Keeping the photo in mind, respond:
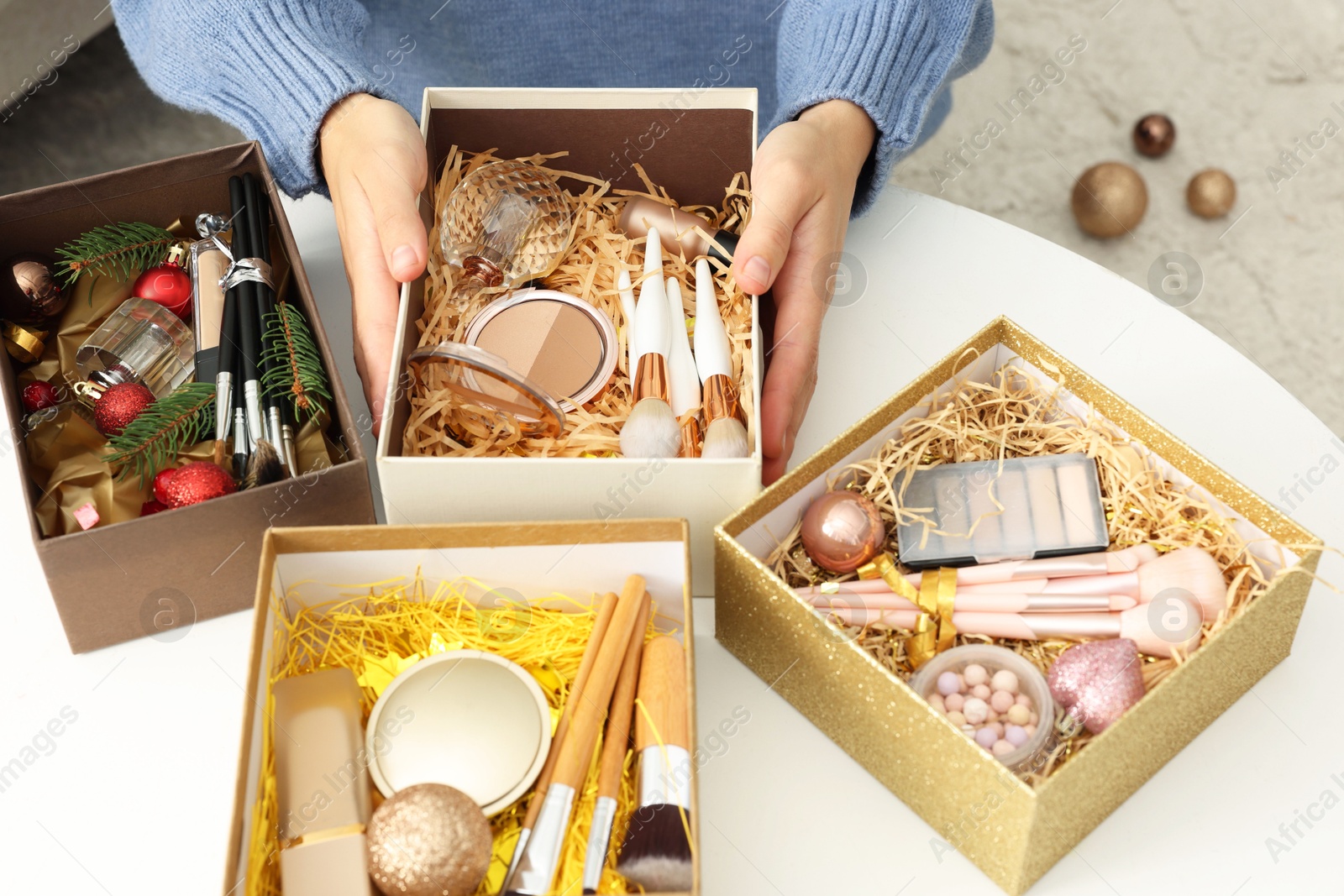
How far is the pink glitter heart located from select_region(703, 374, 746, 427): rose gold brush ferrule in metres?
0.25

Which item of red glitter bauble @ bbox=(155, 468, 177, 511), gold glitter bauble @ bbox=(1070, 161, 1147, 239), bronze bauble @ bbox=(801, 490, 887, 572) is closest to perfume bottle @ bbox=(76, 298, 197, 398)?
red glitter bauble @ bbox=(155, 468, 177, 511)

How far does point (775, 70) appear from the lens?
109cm

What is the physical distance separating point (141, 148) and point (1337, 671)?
1802 mm

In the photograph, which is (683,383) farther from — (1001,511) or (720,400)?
(1001,511)

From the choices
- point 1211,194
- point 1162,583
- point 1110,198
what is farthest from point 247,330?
point 1211,194

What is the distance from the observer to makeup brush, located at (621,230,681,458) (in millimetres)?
707

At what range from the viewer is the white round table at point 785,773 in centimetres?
63

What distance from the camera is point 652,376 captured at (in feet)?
2.50

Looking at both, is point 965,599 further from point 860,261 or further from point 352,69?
point 352,69

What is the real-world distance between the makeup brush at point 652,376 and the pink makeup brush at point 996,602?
0.13 m

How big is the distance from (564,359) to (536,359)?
20 millimetres

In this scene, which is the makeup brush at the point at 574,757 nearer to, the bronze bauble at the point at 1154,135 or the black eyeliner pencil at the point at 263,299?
the black eyeliner pencil at the point at 263,299

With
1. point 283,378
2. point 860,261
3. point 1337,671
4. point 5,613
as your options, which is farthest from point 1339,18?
point 5,613

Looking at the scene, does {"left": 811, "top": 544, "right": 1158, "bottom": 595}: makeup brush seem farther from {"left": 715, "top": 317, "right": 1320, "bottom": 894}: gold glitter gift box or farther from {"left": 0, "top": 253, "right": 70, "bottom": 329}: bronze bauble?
{"left": 0, "top": 253, "right": 70, "bottom": 329}: bronze bauble
